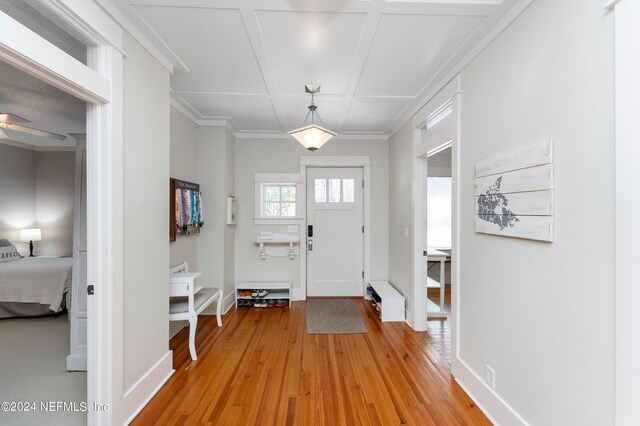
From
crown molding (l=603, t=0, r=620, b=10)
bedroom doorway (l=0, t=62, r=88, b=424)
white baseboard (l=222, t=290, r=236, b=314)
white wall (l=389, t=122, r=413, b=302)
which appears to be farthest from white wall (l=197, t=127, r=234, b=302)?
crown molding (l=603, t=0, r=620, b=10)

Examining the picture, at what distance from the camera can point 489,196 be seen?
5.97 ft

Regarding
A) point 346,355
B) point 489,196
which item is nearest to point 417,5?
point 489,196

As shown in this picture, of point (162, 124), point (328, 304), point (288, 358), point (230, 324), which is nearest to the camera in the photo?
point (162, 124)

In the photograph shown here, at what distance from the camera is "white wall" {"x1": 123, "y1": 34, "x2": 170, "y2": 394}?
1.80 metres

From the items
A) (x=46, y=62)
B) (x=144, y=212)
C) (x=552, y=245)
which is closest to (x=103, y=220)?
(x=144, y=212)

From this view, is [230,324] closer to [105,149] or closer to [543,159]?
[105,149]

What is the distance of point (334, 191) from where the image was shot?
14.4ft

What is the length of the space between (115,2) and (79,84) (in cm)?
61

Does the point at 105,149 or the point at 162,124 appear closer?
the point at 105,149

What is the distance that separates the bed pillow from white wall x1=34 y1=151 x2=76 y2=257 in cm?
53

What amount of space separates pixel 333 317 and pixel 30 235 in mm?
5127

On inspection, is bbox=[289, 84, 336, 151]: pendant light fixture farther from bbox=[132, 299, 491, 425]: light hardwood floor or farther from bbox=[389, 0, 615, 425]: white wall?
bbox=[132, 299, 491, 425]: light hardwood floor

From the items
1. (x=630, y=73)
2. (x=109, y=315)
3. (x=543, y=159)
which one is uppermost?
(x=630, y=73)

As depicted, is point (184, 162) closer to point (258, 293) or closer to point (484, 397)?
point (258, 293)
